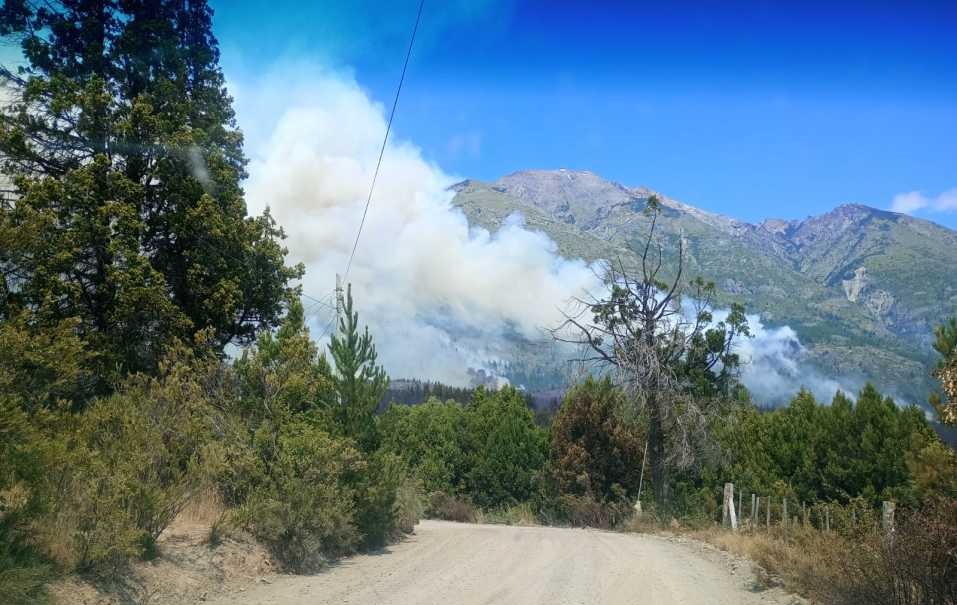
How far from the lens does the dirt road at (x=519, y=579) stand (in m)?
10.3

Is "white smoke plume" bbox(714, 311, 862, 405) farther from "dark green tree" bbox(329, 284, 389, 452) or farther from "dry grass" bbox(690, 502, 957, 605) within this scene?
"dry grass" bbox(690, 502, 957, 605)

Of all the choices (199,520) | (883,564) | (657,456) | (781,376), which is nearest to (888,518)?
(883,564)

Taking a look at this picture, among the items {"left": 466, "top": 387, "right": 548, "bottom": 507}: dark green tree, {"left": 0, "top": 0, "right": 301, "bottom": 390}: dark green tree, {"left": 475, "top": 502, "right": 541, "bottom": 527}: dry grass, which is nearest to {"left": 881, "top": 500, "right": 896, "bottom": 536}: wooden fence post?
{"left": 0, "top": 0, "right": 301, "bottom": 390}: dark green tree

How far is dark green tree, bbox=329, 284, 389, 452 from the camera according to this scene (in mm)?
15586

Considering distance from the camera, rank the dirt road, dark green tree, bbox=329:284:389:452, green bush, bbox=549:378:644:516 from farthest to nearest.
→ green bush, bbox=549:378:644:516 → dark green tree, bbox=329:284:389:452 → the dirt road

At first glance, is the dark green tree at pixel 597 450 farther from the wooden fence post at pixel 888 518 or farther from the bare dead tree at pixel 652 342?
the wooden fence post at pixel 888 518

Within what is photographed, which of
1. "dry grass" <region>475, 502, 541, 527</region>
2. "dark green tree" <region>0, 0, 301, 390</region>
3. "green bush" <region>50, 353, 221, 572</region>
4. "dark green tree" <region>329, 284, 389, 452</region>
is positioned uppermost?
"dark green tree" <region>0, 0, 301, 390</region>

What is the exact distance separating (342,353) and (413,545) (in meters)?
4.91

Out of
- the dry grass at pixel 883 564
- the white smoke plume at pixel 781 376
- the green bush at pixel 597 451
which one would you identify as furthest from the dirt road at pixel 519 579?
the white smoke plume at pixel 781 376

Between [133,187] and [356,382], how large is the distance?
795cm

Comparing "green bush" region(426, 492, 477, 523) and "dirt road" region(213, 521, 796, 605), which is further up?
"dirt road" region(213, 521, 796, 605)

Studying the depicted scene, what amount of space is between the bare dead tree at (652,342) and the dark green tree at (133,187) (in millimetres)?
13526

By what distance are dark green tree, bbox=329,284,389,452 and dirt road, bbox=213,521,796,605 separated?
2631 millimetres

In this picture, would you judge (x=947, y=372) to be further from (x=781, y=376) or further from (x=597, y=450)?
(x=781, y=376)
